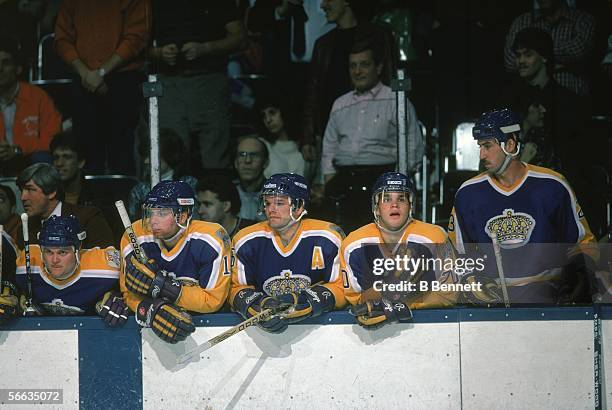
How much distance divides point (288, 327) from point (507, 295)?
0.96 meters

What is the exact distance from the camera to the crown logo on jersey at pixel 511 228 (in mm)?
4160

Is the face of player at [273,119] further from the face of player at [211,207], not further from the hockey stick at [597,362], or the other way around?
the hockey stick at [597,362]

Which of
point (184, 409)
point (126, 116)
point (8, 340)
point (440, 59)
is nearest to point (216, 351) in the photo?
point (184, 409)

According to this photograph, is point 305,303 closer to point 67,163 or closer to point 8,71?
point 67,163

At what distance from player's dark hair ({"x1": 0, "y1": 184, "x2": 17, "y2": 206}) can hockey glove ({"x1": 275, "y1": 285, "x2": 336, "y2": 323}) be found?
2.08 meters

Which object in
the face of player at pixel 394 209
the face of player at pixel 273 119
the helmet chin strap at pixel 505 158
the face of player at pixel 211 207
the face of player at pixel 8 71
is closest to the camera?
the face of player at pixel 394 209

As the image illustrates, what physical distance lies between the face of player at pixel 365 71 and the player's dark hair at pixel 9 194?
205 centimetres

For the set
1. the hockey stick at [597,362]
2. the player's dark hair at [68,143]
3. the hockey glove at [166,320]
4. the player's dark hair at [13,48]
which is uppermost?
the player's dark hair at [13,48]

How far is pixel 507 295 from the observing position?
12.9ft

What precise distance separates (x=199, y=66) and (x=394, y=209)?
1816 millimetres

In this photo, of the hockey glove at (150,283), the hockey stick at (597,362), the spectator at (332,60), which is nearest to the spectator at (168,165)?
the spectator at (332,60)

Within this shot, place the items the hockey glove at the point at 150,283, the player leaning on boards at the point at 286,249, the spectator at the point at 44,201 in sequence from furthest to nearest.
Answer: the spectator at the point at 44,201
the player leaning on boards at the point at 286,249
the hockey glove at the point at 150,283

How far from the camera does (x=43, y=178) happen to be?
482cm

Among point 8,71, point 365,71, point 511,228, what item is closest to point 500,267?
point 511,228
